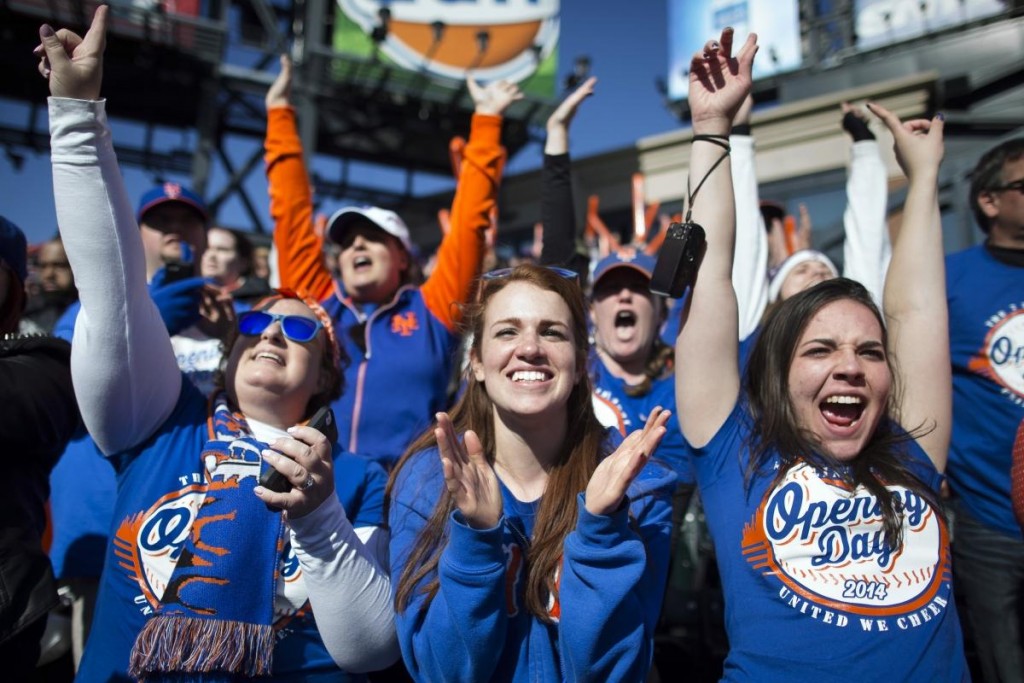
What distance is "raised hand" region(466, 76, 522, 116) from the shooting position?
308cm

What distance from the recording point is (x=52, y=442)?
5.72 feet

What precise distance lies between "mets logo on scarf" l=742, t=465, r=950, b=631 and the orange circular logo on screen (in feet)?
38.2

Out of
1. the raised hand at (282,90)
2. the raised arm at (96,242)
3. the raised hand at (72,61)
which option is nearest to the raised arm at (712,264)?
the raised arm at (96,242)

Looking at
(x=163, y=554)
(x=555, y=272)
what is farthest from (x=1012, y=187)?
(x=163, y=554)

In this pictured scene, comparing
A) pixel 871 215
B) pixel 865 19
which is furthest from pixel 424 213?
pixel 871 215

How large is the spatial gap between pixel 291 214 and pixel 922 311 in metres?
2.46

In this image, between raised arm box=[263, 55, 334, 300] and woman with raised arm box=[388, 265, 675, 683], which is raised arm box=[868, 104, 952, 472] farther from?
raised arm box=[263, 55, 334, 300]

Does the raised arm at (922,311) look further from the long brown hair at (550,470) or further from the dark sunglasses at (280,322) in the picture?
the dark sunglasses at (280,322)

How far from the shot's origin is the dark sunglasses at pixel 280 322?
2047 millimetres

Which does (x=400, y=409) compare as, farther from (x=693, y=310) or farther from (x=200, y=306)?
(x=693, y=310)

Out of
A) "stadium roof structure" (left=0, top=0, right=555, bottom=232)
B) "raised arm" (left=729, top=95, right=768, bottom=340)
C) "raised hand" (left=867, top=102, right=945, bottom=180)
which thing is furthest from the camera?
"stadium roof structure" (left=0, top=0, right=555, bottom=232)

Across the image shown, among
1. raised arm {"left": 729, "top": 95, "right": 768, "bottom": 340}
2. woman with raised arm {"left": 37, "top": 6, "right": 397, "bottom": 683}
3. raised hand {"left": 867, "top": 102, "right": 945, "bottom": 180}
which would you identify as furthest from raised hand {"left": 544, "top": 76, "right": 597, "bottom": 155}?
woman with raised arm {"left": 37, "top": 6, "right": 397, "bottom": 683}

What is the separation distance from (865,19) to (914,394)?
11671mm

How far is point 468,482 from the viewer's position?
1.48 meters
